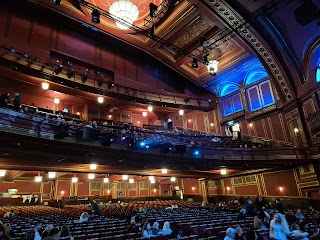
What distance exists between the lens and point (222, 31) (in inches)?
627

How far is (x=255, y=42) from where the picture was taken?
617 inches

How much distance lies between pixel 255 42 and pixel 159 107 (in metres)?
9.55

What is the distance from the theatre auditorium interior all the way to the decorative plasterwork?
0.25 ft

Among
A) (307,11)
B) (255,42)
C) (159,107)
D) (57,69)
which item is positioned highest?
(255,42)

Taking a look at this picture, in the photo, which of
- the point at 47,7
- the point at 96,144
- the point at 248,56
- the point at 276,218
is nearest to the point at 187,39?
the point at 248,56

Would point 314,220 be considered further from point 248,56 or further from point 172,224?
point 248,56

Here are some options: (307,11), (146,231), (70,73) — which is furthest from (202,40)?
(146,231)

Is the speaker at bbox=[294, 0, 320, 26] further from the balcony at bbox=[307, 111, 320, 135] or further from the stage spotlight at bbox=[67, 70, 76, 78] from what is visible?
the stage spotlight at bbox=[67, 70, 76, 78]

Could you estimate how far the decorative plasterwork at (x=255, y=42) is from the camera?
13.5 m

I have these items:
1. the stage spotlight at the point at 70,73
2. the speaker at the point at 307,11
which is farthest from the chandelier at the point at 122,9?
the speaker at the point at 307,11

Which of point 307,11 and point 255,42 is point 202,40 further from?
point 307,11

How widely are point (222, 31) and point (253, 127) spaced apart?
837 centimetres

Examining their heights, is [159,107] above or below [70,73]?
below

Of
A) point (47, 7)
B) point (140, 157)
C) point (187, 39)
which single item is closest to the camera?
point (140, 157)
